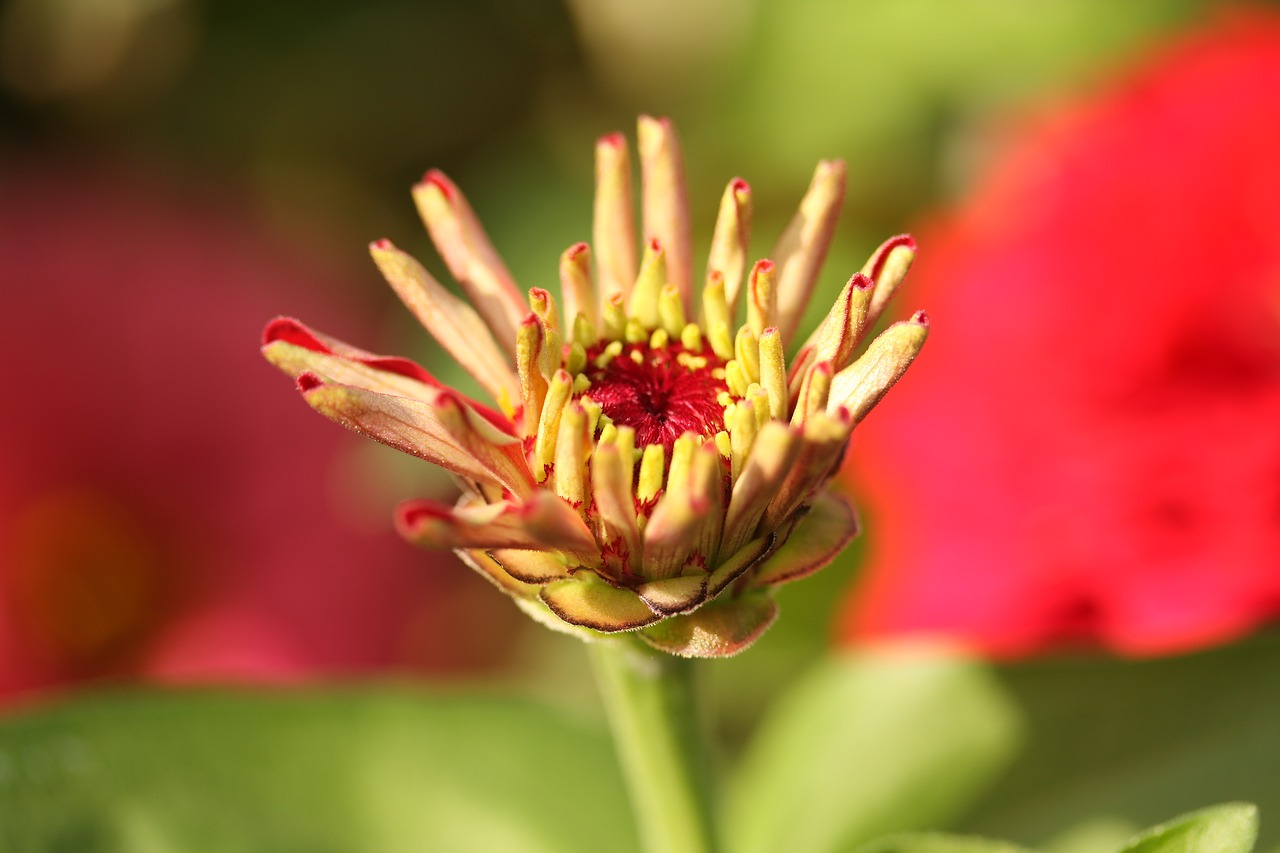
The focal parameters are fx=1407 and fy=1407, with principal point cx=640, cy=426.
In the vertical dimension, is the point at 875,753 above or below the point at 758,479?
below

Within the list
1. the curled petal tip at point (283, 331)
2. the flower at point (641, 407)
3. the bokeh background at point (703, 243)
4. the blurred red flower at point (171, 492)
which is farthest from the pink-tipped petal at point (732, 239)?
the blurred red flower at point (171, 492)

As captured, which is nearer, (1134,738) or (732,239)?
(732,239)

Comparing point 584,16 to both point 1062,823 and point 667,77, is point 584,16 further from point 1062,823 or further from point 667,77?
point 1062,823

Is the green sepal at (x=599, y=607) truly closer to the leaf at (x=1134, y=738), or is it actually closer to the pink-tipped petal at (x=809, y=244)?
the pink-tipped petal at (x=809, y=244)

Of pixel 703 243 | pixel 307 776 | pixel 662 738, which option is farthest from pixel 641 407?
pixel 703 243

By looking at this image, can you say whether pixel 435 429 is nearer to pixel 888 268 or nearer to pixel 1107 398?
pixel 888 268

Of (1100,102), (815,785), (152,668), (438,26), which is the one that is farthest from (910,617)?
(438,26)

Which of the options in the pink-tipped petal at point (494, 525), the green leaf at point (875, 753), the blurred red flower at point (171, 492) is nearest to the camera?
the pink-tipped petal at point (494, 525)
